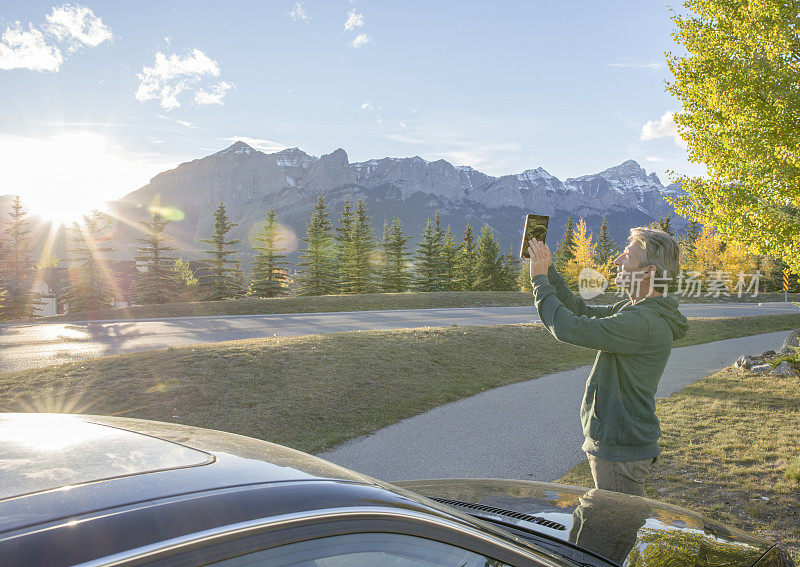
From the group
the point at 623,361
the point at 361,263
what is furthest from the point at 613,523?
the point at 361,263

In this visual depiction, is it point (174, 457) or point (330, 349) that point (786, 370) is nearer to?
point (330, 349)

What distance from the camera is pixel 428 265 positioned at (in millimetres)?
44750

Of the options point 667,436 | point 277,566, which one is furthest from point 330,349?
point 277,566

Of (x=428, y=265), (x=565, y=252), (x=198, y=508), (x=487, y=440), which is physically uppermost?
(x=565, y=252)

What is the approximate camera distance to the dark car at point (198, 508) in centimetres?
104

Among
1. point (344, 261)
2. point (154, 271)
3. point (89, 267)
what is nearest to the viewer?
point (89, 267)

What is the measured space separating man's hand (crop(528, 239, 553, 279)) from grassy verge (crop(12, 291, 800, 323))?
60.7 ft

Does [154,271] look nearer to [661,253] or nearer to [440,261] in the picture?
[440,261]

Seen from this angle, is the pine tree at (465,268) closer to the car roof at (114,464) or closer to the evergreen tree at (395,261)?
the evergreen tree at (395,261)

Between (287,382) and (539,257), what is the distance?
602 centimetres

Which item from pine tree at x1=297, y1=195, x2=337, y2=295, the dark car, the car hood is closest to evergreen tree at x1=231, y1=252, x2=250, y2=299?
pine tree at x1=297, y1=195, x2=337, y2=295

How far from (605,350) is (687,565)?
103cm

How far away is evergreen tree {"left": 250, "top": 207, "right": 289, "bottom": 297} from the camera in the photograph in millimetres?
40500

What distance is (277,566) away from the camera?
1205 millimetres
